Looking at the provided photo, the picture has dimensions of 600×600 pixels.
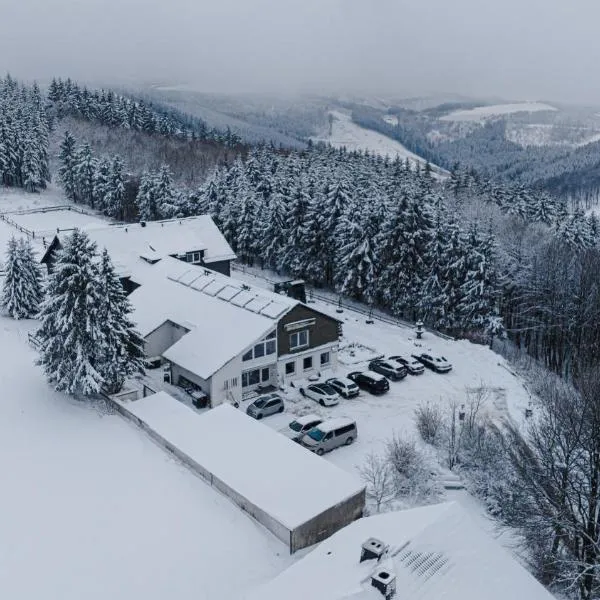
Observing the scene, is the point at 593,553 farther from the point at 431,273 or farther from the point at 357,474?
the point at 431,273

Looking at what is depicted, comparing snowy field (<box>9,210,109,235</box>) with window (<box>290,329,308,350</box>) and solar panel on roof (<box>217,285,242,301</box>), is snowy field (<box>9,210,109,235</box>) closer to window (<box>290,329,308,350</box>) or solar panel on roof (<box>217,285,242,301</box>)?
solar panel on roof (<box>217,285,242,301</box>)

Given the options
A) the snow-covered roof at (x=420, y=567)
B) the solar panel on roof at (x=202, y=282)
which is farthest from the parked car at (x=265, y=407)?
the snow-covered roof at (x=420, y=567)

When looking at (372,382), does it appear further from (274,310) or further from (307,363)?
(274,310)

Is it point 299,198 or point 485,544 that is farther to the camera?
point 299,198

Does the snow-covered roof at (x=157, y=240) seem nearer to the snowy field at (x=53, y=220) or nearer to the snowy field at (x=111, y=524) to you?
the snowy field at (x=111, y=524)

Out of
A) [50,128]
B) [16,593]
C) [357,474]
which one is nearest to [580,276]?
[357,474]
